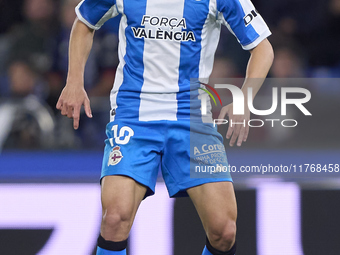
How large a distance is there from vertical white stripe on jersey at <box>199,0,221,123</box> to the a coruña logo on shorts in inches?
15.4

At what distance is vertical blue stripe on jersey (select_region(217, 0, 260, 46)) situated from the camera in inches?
84.8

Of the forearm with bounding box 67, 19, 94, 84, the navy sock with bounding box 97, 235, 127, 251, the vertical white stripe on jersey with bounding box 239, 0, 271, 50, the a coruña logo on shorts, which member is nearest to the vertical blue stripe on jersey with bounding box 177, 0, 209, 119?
the vertical white stripe on jersey with bounding box 239, 0, 271, 50

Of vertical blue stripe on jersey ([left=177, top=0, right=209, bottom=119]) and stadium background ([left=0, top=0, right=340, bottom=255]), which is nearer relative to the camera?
vertical blue stripe on jersey ([left=177, top=0, right=209, bottom=119])

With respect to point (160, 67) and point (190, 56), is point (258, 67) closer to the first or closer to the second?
point (190, 56)

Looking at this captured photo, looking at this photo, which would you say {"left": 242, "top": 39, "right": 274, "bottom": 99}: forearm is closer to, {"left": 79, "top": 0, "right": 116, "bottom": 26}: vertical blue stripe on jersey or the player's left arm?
the player's left arm

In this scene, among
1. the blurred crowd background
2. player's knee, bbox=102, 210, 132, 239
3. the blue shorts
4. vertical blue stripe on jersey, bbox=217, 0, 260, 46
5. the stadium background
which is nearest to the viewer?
player's knee, bbox=102, 210, 132, 239

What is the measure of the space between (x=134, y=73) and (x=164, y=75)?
126mm

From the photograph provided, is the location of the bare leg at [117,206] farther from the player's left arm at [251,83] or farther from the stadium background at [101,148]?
the stadium background at [101,148]

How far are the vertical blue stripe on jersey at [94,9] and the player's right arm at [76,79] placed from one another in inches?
1.9

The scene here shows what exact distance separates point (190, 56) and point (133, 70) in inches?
9.6

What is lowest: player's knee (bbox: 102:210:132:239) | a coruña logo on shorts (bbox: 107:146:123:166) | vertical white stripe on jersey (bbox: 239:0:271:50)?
player's knee (bbox: 102:210:132:239)

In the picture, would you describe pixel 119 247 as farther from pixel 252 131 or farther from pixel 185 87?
pixel 252 131

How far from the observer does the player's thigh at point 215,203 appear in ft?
6.73

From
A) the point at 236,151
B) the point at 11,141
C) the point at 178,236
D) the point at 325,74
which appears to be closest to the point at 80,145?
the point at 11,141
